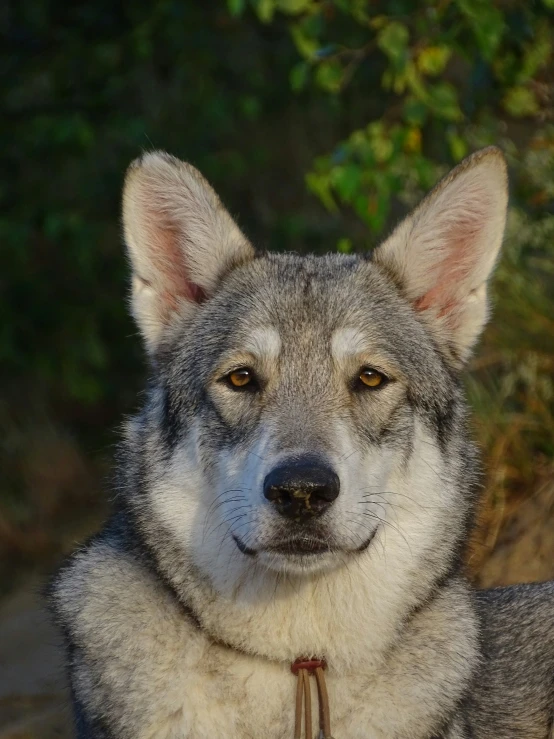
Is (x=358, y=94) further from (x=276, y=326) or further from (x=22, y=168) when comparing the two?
(x=276, y=326)

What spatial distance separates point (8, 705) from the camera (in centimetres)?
642

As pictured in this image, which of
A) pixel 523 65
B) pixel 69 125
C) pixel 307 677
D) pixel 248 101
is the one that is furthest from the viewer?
pixel 248 101

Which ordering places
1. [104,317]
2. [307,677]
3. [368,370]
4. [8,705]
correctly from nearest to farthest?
1. [307,677]
2. [368,370]
3. [8,705]
4. [104,317]

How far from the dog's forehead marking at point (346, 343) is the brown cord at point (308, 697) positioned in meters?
1.09

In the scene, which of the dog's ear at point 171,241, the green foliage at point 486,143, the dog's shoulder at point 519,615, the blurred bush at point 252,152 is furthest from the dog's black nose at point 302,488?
the green foliage at point 486,143

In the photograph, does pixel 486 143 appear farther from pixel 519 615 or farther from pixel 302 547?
pixel 302 547

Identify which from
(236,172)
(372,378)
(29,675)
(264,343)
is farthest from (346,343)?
(236,172)

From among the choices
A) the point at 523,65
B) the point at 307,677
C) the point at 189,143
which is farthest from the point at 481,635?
the point at 189,143

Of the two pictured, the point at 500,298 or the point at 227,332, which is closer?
the point at 227,332

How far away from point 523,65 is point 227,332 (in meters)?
3.83

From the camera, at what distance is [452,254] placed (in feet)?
14.9

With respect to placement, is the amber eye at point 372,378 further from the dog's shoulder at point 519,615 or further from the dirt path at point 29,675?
the dirt path at point 29,675

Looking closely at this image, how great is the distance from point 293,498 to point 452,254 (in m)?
1.43

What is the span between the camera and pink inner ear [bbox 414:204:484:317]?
4.45 meters
